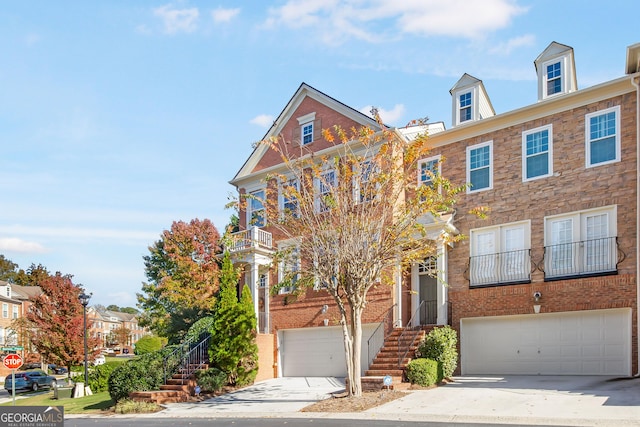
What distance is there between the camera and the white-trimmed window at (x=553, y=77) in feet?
61.6

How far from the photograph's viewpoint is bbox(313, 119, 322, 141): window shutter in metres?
23.8

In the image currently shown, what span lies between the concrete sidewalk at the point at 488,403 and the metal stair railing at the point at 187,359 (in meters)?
1.92

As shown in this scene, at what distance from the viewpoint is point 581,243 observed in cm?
1741

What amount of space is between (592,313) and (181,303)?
842 inches

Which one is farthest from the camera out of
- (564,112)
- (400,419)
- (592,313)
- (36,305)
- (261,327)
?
(36,305)

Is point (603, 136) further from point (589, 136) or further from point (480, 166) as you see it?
point (480, 166)

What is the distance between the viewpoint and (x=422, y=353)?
1795cm

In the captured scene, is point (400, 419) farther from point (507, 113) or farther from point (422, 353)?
point (507, 113)

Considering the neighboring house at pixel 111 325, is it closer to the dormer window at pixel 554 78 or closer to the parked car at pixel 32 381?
the parked car at pixel 32 381

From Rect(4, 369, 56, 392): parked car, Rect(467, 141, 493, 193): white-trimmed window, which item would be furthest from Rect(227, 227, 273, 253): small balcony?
Rect(4, 369, 56, 392): parked car

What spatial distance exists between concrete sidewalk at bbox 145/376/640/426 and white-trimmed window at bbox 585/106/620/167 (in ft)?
20.3

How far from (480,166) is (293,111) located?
852 centimetres

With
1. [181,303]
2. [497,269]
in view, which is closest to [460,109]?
[497,269]

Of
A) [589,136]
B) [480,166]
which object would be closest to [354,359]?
[480,166]
